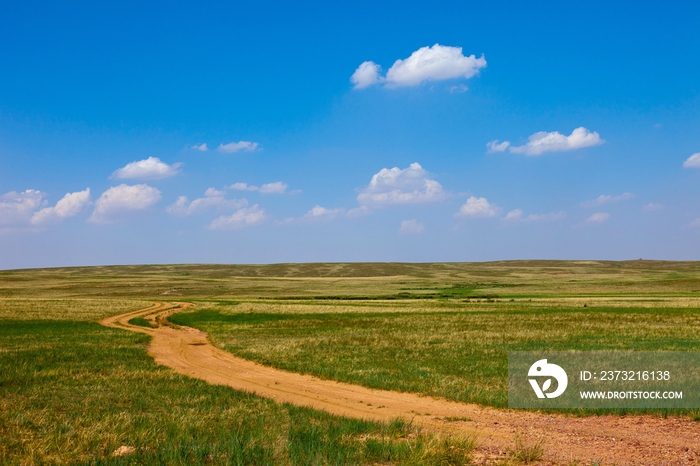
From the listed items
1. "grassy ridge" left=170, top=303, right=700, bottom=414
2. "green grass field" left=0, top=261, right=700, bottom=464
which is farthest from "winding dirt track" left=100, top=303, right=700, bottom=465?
"grassy ridge" left=170, top=303, right=700, bottom=414

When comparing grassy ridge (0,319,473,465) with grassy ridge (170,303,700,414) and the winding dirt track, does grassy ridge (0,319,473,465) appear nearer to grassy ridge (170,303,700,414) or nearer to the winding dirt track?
the winding dirt track

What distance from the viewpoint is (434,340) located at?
101 feet

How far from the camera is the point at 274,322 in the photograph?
1800 inches

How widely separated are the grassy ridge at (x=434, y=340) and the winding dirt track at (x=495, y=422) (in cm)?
113

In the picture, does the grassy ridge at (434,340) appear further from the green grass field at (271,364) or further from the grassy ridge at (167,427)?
the grassy ridge at (167,427)

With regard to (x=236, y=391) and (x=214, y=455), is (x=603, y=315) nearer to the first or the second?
(x=236, y=391)

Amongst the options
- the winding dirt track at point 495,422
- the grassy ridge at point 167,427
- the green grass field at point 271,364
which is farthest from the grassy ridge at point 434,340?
the grassy ridge at point 167,427

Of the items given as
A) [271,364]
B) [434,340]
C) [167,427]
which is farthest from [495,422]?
[434,340]

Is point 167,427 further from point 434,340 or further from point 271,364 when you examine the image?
point 434,340

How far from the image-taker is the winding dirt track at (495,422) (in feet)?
35.4

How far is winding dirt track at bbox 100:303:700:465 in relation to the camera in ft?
35.4

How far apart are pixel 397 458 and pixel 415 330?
27505 mm

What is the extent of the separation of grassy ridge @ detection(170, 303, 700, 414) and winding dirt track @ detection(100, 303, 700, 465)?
1132mm

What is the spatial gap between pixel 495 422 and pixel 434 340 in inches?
674
